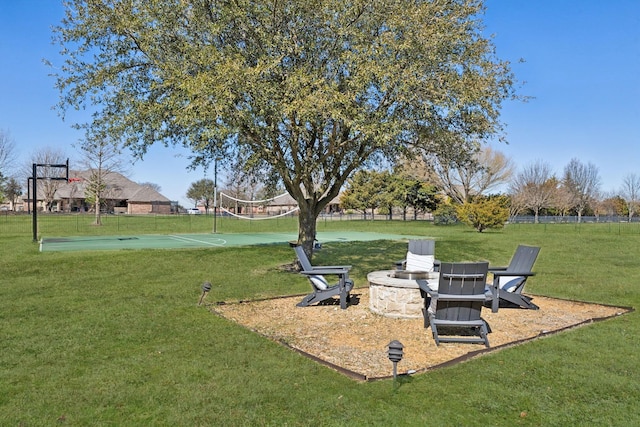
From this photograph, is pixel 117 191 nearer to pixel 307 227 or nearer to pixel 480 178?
pixel 480 178

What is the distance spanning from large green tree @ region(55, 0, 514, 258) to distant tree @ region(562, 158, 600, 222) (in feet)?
210

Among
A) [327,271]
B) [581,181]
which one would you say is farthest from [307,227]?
[581,181]

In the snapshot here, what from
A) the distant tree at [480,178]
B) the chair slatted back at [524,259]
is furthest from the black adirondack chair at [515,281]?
the distant tree at [480,178]

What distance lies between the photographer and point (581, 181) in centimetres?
6869

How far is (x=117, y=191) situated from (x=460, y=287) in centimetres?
7543

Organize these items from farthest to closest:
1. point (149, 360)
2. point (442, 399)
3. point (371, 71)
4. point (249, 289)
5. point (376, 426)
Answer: point (249, 289) → point (371, 71) → point (149, 360) → point (442, 399) → point (376, 426)

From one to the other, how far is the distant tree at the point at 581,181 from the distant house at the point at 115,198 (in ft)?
207

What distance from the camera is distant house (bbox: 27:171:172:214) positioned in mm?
72875

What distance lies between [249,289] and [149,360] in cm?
508

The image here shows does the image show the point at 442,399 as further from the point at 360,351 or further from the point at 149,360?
the point at 149,360

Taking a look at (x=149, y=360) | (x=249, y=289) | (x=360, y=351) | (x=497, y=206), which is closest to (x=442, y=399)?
(x=360, y=351)

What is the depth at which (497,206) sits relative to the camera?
3175 centimetres

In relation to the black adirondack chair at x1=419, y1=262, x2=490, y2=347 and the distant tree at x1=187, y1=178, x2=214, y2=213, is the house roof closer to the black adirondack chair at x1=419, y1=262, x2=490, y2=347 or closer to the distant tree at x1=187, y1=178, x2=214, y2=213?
the distant tree at x1=187, y1=178, x2=214, y2=213

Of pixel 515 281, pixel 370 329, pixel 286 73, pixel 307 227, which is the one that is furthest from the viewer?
pixel 307 227
